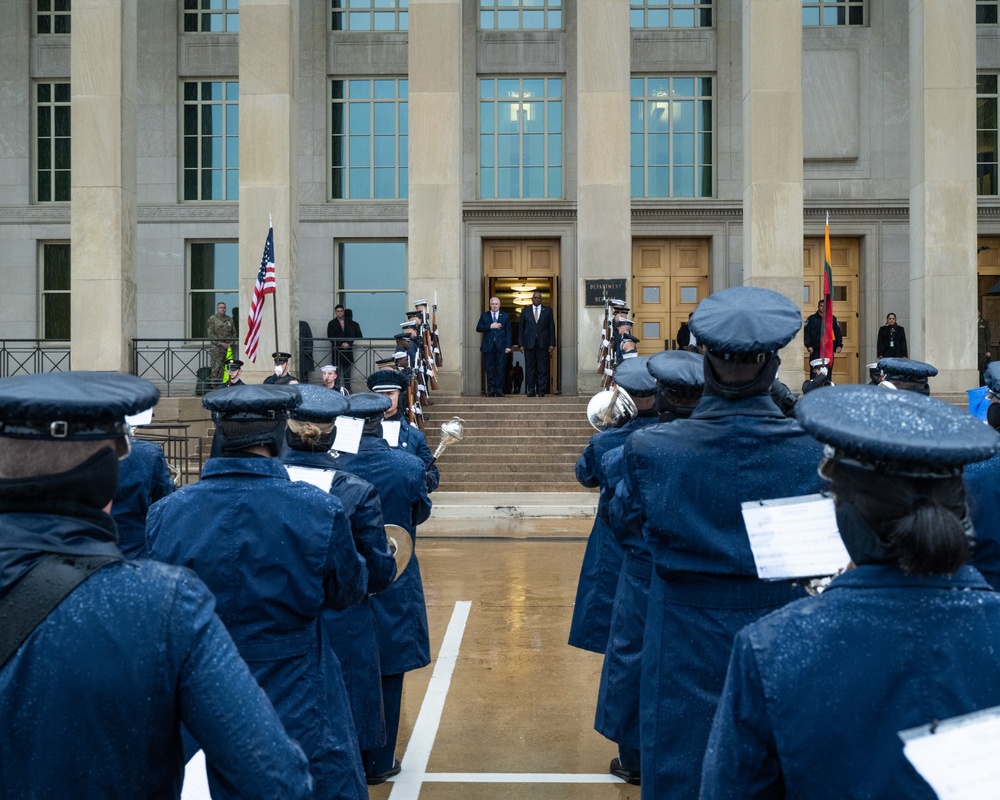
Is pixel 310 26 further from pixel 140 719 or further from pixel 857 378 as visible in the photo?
pixel 140 719

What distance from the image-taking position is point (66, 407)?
2.01m

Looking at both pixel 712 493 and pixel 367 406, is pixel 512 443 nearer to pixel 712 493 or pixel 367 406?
pixel 367 406

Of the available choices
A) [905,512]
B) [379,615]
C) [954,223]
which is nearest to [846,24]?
[954,223]

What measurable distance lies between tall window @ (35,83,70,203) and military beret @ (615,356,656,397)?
23538 millimetres

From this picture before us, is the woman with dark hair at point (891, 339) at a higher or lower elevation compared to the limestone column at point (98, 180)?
lower

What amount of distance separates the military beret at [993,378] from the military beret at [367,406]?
9.95 feet

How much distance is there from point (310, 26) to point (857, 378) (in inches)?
599

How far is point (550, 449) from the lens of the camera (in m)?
18.5

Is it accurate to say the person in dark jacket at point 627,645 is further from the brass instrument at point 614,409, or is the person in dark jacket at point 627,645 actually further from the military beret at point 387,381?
the military beret at point 387,381

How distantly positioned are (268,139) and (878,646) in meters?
20.0

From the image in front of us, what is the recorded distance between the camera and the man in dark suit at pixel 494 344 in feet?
73.6

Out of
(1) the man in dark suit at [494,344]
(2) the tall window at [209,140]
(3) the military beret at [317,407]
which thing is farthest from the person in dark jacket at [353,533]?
(2) the tall window at [209,140]

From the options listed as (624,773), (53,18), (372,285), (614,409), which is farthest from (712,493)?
(53,18)

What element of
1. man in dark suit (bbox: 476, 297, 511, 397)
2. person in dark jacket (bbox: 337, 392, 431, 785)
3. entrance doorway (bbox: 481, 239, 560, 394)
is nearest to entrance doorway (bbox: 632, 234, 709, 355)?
entrance doorway (bbox: 481, 239, 560, 394)
